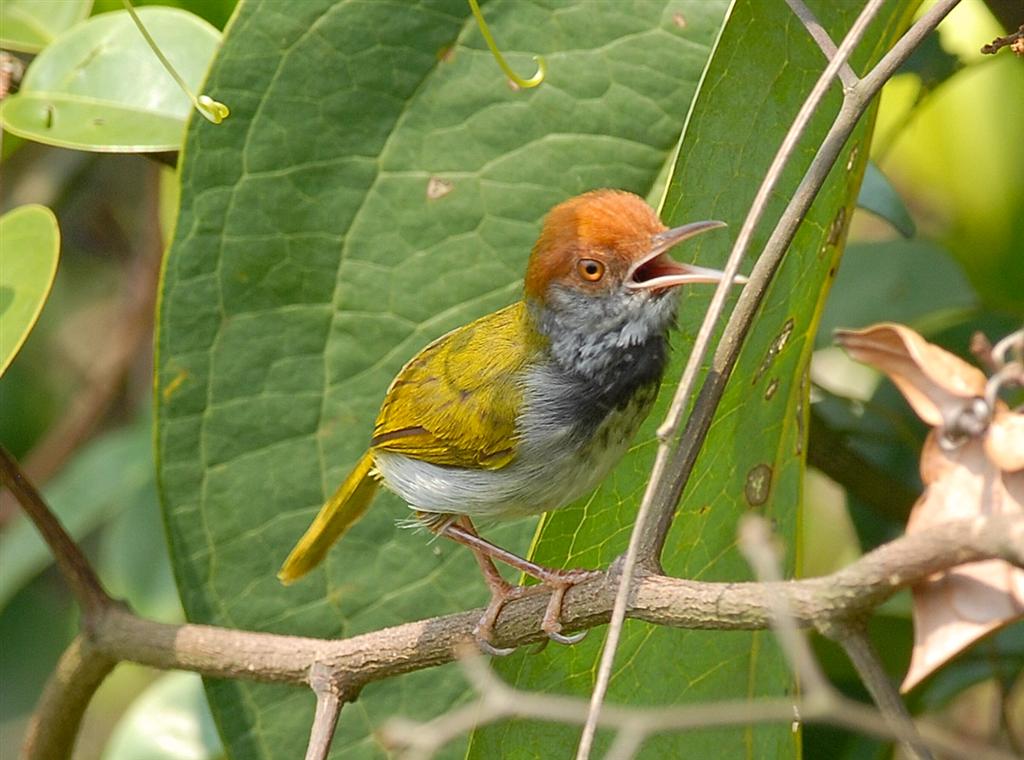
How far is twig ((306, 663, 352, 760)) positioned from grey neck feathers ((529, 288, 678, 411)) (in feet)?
2.45

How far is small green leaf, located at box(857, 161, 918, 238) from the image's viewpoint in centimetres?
285

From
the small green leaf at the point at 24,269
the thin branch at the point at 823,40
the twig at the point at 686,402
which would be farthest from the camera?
the small green leaf at the point at 24,269

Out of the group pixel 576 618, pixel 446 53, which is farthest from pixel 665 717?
pixel 446 53

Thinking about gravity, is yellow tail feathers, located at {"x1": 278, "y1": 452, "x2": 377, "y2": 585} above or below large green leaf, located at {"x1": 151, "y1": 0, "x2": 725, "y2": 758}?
below

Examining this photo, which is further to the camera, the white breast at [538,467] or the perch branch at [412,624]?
the white breast at [538,467]

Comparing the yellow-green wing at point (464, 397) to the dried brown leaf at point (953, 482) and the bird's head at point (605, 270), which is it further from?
the dried brown leaf at point (953, 482)

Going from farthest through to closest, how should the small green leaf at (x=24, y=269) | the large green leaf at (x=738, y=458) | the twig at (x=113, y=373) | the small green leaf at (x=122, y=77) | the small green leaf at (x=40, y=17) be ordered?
the twig at (x=113, y=373) → the small green leaf at (x=40, y=17) → the small green leaf at (x=122, y=77) → the small green leaf at (x=24, y=269) → the large green leaf at (x=738, y=458)

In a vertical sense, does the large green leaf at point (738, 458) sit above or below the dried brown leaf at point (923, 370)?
below

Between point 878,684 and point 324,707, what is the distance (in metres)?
1.04

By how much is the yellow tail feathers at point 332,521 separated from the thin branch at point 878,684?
142cm

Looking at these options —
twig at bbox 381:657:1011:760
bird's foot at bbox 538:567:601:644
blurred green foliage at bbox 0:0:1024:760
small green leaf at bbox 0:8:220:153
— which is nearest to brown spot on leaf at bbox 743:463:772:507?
bird's foot at bbox 538:567:601:644

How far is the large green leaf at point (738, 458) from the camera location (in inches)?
86.6

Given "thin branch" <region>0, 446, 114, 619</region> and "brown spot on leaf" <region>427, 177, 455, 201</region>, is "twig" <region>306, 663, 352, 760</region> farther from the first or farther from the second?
"brown spot on leaf" <region>427, 177, 455, 201</region>

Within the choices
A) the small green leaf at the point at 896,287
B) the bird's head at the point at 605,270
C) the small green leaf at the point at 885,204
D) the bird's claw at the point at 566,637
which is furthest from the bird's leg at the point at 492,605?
the small green leaf at the point at 896,287
